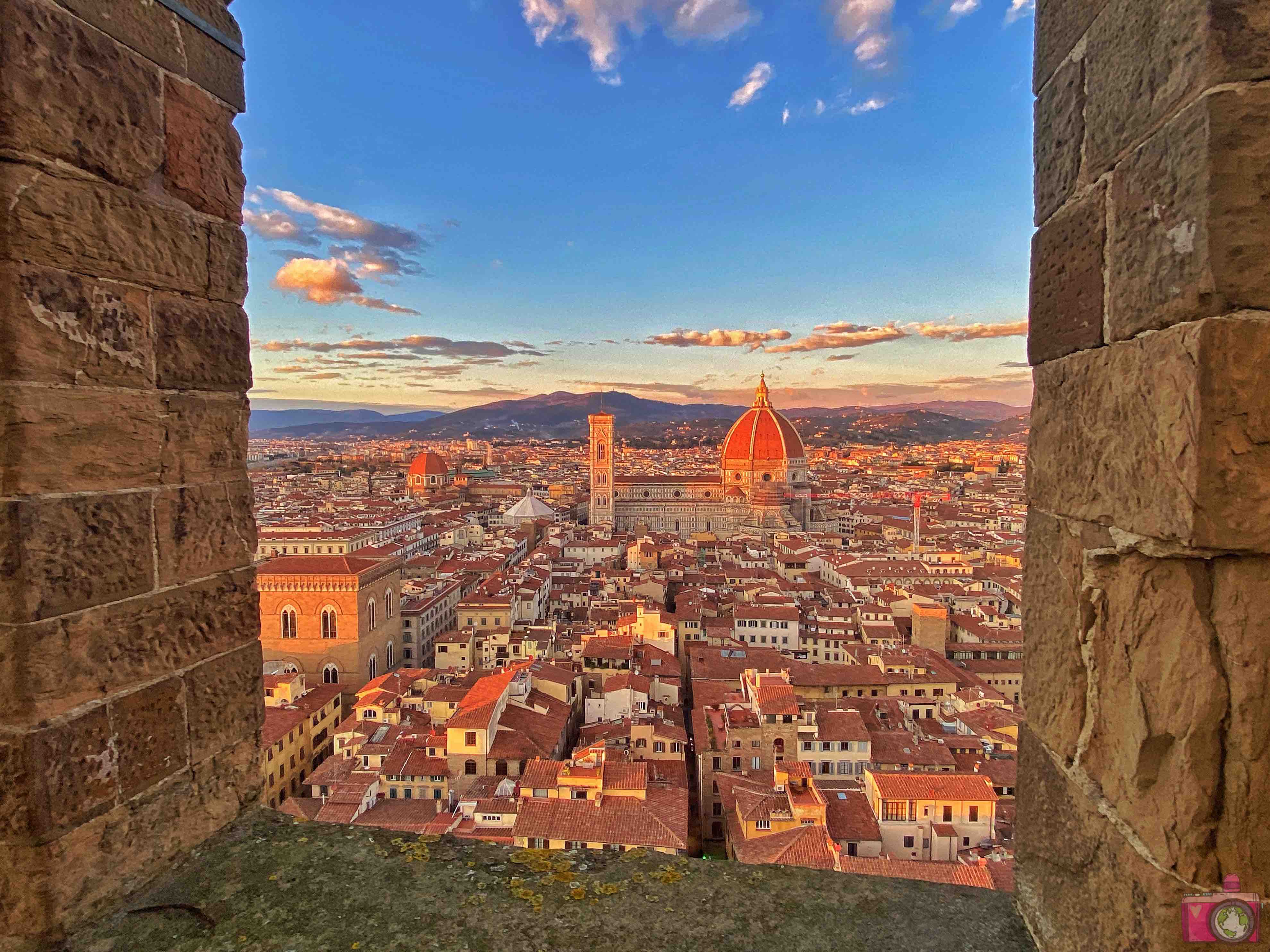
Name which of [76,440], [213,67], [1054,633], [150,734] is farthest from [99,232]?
[1054,633]

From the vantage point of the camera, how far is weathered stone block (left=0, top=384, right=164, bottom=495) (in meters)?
1.42

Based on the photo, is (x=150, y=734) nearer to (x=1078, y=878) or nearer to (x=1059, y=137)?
(x=1078, y=878)

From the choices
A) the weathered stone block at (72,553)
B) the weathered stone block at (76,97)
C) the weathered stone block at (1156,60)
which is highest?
the weathered stone block at (76,97)

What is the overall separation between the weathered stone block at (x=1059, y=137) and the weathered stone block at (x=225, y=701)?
210cm

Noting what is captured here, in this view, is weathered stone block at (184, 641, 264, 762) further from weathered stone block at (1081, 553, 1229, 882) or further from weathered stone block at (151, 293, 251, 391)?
weathered stone block at (1081, 553, 1229, 882)

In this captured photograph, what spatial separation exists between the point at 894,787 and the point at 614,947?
1104 centimetres

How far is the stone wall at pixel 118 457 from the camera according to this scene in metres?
1.42

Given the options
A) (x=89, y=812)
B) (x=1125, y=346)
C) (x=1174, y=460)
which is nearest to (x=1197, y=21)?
(x=1125, y=346)

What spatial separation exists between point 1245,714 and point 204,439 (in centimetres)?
215

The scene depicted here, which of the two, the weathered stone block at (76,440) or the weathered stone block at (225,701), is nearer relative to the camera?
the weathered stone block at (76,440)

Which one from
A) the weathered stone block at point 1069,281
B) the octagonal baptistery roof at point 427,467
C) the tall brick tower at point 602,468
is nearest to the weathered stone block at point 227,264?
the weathered stone block at point 1069,281

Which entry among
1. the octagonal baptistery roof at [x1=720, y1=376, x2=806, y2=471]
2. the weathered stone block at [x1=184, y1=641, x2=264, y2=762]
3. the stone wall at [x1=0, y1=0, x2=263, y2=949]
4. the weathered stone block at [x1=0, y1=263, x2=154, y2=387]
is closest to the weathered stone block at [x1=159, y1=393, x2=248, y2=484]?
the stone wall at [x1=0, y1=0, x2=263, y2=949]

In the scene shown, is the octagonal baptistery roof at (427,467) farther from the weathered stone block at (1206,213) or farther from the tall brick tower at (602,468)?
the weathered stone block at (1206,213)

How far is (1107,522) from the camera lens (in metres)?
1.20
